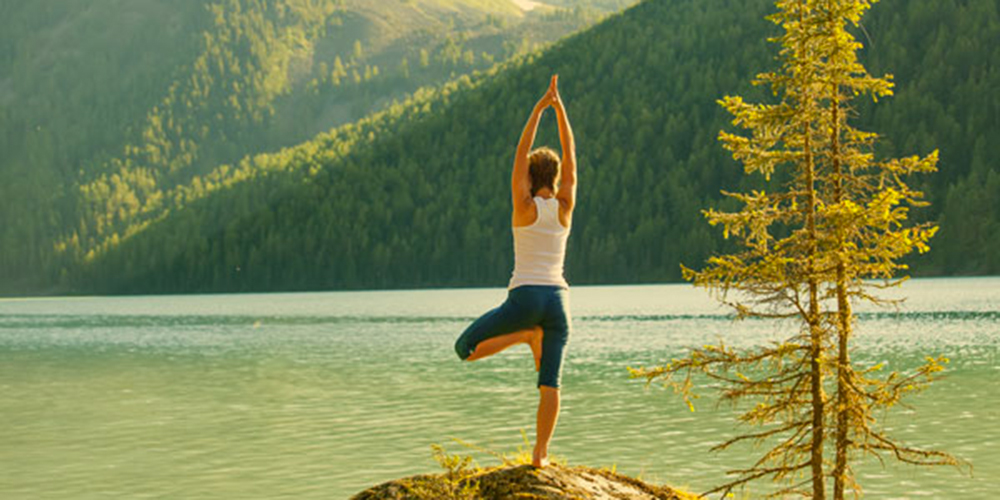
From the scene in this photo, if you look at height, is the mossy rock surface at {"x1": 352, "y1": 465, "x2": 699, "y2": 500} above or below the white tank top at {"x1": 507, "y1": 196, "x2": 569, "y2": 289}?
below

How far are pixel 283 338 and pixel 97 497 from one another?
211 feet

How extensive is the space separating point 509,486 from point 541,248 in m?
2.05

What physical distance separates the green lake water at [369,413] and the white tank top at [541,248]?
15.4 m

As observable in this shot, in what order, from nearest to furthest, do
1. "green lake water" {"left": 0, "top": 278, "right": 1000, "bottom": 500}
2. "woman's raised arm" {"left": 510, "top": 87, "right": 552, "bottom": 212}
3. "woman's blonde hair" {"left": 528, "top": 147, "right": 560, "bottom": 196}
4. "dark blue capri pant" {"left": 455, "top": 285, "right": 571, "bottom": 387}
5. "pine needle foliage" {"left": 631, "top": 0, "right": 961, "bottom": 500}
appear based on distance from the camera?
"dark blue capri pant" {"left": 455, "top": 285, "right": 571, "bottom": 387}, "woman's raised arm" {"left": 510, "top": 87, "right": 552, "bottom": 212}, "woman's blonde hair" {"left": 528, "top": 147, "right": 560, "bottom": 196}, "pine needle foliage" {"left": 631, "top": 0, "right": 961, "bottom": 500}, "green lake water" {"left": 0, "top": 278, "right": 1000, "bottom": 500}

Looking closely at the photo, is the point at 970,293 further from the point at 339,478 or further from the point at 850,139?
the point at 850,139

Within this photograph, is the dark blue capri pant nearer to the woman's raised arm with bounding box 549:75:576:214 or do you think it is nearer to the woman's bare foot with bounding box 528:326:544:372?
the woman's bare foot with bounding box 528:326:544:372

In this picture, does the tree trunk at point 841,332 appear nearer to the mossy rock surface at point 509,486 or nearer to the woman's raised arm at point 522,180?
the mossy rock surface at point 509,486

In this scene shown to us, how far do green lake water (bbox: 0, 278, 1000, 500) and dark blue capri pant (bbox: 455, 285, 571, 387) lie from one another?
1507 cm

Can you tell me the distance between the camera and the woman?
9758mm

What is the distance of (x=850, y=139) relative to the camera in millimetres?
12695

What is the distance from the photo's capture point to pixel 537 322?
32.2 feet

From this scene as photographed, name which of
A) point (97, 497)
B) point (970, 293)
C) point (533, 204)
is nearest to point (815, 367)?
point (533, 204)

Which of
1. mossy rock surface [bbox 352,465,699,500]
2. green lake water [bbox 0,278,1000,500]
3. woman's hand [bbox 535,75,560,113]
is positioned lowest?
green lake water [bbox 0,278,1000,500]

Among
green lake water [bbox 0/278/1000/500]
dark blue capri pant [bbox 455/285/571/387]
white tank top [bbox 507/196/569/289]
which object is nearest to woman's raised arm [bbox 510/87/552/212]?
white tank top [bbox 507/196/569/289]
